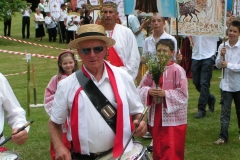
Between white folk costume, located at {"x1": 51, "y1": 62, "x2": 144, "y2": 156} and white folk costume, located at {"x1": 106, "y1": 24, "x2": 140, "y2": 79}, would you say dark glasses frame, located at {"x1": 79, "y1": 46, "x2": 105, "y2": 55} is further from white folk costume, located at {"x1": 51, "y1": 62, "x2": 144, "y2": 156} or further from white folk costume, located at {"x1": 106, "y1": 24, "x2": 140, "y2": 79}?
white folk costume, located at {"x1": 106, "y1": 24, "x2": 140, "y2": 79}

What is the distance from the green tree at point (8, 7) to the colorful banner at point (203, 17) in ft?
57.1

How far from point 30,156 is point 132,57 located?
202 centimetres

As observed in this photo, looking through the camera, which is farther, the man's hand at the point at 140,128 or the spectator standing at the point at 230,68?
the spectator standing at the point at 230,68

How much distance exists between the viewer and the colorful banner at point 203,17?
22.6 ft

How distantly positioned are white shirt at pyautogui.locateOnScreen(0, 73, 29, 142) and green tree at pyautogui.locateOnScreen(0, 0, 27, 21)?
19.9 meters

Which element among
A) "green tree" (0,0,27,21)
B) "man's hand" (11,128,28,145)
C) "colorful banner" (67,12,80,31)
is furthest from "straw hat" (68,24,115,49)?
"green tree" (0,0,27,21)

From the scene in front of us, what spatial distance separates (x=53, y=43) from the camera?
26.3 meters

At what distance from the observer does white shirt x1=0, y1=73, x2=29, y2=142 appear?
13.1 feet

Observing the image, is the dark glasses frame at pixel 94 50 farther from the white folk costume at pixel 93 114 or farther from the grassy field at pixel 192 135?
the grassy field at pixel 192 135

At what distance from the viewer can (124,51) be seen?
6984 mm

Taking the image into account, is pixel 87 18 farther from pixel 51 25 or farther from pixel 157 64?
pixel 157 64

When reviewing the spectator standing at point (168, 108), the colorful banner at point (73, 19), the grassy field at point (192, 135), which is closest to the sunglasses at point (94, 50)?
the spectator standing at point (168, 108)

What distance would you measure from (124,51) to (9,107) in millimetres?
3114

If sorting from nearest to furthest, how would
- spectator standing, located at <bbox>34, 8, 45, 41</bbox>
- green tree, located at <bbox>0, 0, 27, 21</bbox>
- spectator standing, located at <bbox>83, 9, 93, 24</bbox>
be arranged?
1. spectator standing, located at <bbox>83, 9, 93, 24</bbox>
2. green tree, located at <bbox>0, 0, 27, 21</bbox>
3. spectator standing, located at <bbox>34, 8, 45, 41</bbox>
